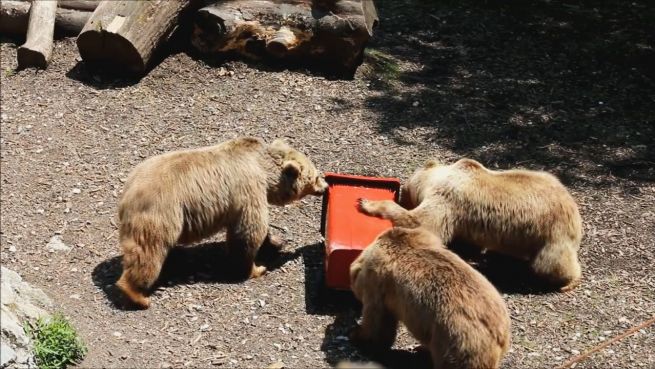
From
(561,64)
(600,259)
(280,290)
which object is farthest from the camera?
(561,64)

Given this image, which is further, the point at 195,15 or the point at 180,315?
the point at 195,15

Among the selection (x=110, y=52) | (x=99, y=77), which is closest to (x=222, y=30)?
(x=110, y=52)

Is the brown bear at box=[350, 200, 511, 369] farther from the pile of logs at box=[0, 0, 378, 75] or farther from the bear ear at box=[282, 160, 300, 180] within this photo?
the pile of logs at box=[0, 0, 378, 75]

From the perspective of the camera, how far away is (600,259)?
813 centimetres

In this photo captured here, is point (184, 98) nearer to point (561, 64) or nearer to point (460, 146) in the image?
point (460, 146)

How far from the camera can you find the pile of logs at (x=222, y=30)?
10.3 m

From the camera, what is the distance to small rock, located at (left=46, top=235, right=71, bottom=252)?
7656 millimetres

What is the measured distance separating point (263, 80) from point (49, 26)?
273 cm

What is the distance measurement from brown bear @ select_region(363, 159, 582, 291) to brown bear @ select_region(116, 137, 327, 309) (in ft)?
2.79

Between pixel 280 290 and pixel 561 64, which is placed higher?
pixel 561 64

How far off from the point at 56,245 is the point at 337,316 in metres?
2.53

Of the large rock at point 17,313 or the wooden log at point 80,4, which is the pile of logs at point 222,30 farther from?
the large rock at point 17,313

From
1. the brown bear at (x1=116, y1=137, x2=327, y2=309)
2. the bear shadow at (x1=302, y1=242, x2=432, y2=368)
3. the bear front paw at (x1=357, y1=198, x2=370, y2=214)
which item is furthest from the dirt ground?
the bear front paw at (x1=357, y1=198, x2=370, y2=214)

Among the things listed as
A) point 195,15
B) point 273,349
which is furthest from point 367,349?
point 195,15
